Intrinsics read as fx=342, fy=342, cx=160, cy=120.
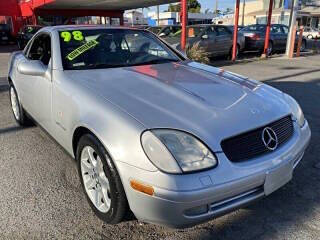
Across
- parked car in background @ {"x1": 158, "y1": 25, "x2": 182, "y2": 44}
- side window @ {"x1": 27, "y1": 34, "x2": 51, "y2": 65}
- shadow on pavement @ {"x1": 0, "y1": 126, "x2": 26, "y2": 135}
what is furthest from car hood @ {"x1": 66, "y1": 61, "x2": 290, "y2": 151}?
parked car in background @ {"x1": 158, "y1": 25, "x2": 182, "y2": 44}

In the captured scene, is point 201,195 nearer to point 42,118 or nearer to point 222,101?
point 222,101

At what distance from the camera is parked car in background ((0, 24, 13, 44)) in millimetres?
24212

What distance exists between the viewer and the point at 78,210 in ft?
9.49

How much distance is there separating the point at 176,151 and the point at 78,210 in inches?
47.2

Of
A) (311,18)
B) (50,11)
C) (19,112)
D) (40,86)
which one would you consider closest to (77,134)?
(40,86)

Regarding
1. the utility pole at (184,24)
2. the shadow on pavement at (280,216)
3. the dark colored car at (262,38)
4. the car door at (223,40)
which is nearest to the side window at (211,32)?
the car door at (223,40)

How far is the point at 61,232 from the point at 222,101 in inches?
63.1

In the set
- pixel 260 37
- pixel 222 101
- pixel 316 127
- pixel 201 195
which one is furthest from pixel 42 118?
pixel 260 37

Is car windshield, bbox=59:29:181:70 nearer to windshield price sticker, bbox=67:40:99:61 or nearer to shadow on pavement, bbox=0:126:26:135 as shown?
windshield price sticker, bbox=67:40:99:61

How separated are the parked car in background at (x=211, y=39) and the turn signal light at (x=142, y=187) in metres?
10.7

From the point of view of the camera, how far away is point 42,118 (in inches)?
146

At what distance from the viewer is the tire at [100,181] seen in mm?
2354

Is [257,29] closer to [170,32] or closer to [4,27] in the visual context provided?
[170,32]

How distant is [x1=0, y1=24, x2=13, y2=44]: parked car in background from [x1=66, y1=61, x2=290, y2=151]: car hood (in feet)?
78.5
